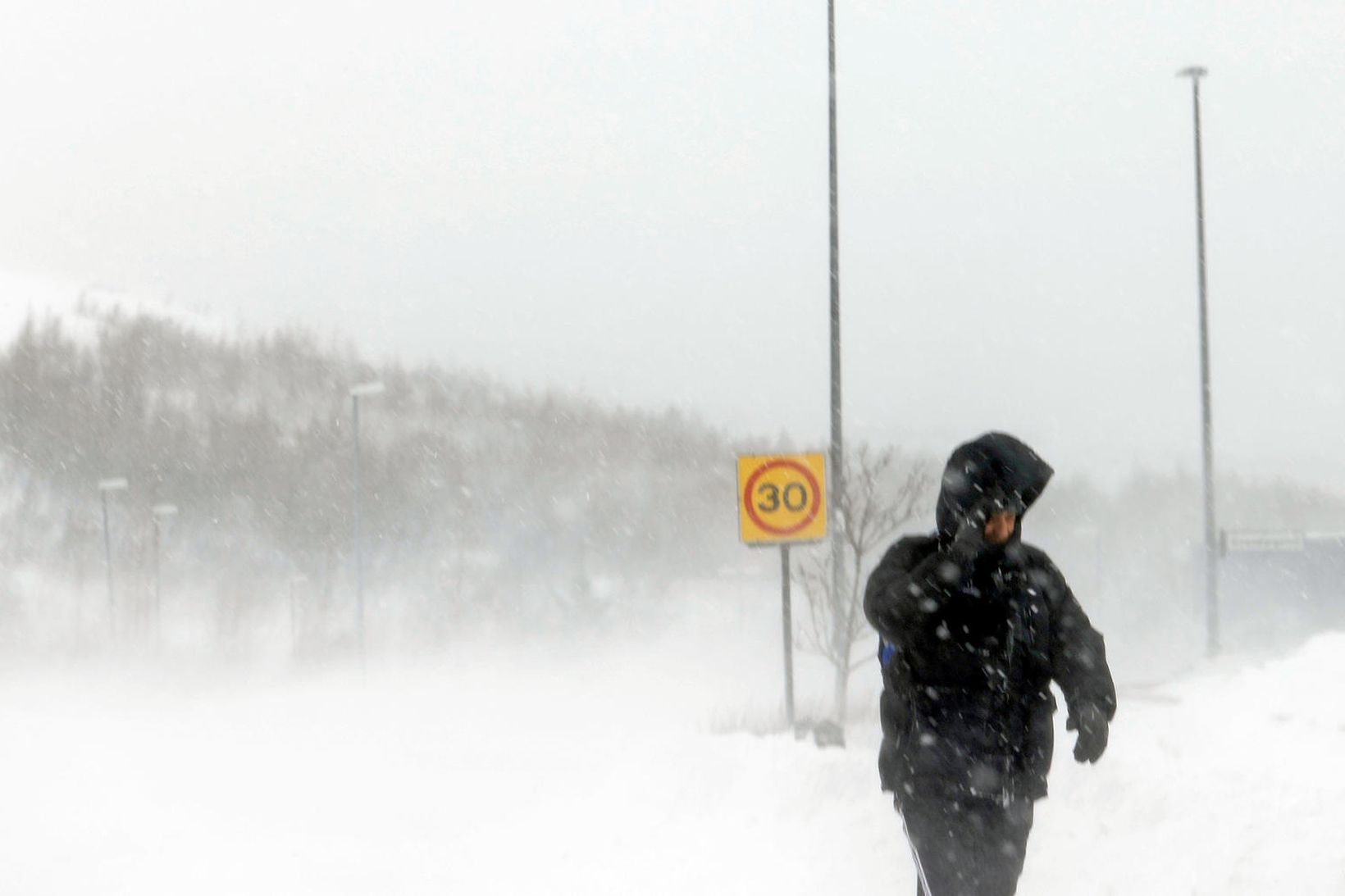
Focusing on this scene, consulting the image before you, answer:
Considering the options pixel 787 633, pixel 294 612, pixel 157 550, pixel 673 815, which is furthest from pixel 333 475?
pixel 673 815

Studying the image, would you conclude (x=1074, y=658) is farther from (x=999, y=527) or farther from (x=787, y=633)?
(x=787, y=633)

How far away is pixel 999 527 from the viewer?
13.8 ft

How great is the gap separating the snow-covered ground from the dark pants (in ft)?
9.32

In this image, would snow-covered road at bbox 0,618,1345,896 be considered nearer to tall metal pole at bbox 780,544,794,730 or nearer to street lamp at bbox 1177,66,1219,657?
tall metal pole at bbox 780,544,794,730

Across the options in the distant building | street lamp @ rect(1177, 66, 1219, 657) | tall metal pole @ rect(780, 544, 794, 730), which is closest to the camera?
tall metal pole @ rect(780, 544, 794, 730)

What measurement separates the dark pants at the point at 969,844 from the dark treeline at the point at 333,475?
60674mm

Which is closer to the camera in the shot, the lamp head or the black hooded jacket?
the black hooded jacket

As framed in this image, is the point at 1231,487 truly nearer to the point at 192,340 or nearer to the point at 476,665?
the point at 476,665

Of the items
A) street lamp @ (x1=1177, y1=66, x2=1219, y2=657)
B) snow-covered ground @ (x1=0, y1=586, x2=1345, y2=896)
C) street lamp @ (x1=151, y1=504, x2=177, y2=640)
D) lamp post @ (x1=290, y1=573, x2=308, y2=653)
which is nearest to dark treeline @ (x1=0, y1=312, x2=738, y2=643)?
lamp post @ (x1=290, y1=573, x2=308, y2=653)

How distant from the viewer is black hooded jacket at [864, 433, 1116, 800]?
4.18 metres

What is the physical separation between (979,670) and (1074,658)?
0.30 m

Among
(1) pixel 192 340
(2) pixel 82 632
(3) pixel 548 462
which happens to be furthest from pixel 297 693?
(1) pixel 192 340

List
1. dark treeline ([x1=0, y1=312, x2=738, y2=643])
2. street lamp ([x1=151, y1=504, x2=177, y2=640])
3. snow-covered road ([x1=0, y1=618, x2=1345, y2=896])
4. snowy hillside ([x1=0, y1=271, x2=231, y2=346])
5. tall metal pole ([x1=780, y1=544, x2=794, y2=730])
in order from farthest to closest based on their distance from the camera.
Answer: snowy hillside ([x1=0, y1=271, x2=231, y2=346]), dark treeline ([x1=0, y1=312, x2=738, y2=643]), street lamp ([x1=151, y1=504, x2=177, y2=640]), tall metal pole ([x1=780, y1=544, x2=794, y2=730]), snow-covered road ([x1=0, y1=618, x2=1345, y2=896])

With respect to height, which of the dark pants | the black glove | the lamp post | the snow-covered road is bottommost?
the lamp post
